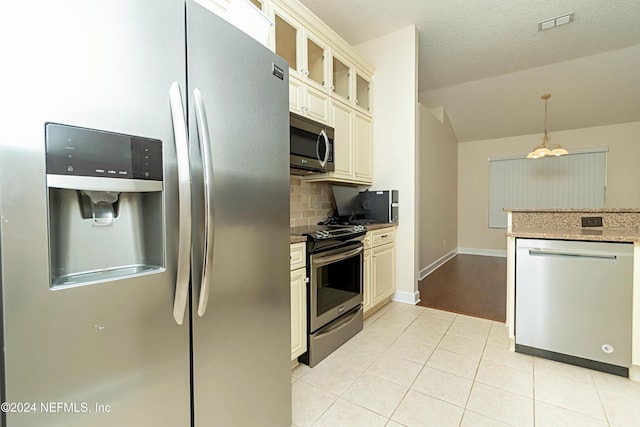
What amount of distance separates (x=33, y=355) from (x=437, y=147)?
554cm

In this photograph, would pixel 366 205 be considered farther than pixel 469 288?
No

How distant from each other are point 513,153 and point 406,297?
16.0 ft

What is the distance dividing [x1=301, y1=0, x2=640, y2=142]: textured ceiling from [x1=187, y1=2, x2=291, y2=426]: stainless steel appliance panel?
2202 millimetres

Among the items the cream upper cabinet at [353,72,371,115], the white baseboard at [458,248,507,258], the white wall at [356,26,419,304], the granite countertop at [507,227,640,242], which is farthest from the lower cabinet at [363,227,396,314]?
the white baseboard at [458,248,507,258]

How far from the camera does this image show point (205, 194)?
0.89 meters

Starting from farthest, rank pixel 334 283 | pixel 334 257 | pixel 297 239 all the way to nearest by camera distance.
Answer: pixel 334 283, pixel 334 257, pixel 297 239

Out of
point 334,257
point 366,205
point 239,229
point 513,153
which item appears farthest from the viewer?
point 513,153

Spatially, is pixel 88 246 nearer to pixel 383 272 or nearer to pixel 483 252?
pixel 383 272

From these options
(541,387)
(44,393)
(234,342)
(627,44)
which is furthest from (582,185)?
(44,393)

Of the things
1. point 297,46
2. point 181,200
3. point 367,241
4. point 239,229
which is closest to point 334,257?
point 367,241

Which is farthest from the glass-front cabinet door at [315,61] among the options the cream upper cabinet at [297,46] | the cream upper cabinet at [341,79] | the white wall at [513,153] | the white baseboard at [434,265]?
the white wall at [513,153]

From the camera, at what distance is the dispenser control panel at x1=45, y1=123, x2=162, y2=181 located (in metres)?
0.63

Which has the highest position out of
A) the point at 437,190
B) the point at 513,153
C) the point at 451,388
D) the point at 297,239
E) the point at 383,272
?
the point at 513,153

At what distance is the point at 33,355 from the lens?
23.4 inches
